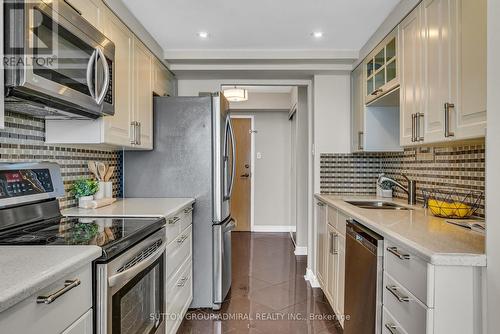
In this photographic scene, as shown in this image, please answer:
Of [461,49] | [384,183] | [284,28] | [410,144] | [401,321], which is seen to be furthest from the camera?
[384,183]

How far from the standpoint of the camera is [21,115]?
5.46 ft

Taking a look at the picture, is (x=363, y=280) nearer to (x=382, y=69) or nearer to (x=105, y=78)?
(x=382, y=69)

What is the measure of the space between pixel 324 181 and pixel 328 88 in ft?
3.07

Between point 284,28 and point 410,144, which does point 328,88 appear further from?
point 410,144

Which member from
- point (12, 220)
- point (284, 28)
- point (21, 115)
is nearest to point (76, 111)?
point (21, 115)

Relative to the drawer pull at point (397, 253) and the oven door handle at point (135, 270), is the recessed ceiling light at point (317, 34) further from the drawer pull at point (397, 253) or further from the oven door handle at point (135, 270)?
the oven door handle at point (135, 270)

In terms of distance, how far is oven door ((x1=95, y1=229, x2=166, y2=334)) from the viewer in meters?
1.19

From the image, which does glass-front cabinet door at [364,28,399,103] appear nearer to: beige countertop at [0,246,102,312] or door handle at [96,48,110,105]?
door handle at [96,48,110,105]

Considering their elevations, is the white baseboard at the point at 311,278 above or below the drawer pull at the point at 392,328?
below

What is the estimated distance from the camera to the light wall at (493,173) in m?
1.07

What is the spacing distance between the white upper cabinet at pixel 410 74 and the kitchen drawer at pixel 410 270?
809 millimetres

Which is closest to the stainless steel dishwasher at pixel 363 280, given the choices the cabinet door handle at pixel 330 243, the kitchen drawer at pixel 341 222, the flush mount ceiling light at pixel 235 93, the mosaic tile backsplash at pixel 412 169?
the kitchen drawer at pixel 341 222

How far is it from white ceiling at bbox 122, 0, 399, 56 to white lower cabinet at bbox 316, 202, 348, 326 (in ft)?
4.59

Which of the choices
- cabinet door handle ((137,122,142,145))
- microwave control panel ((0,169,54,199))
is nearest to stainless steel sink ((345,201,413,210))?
cabinet door handle ((137,122,142,145))
